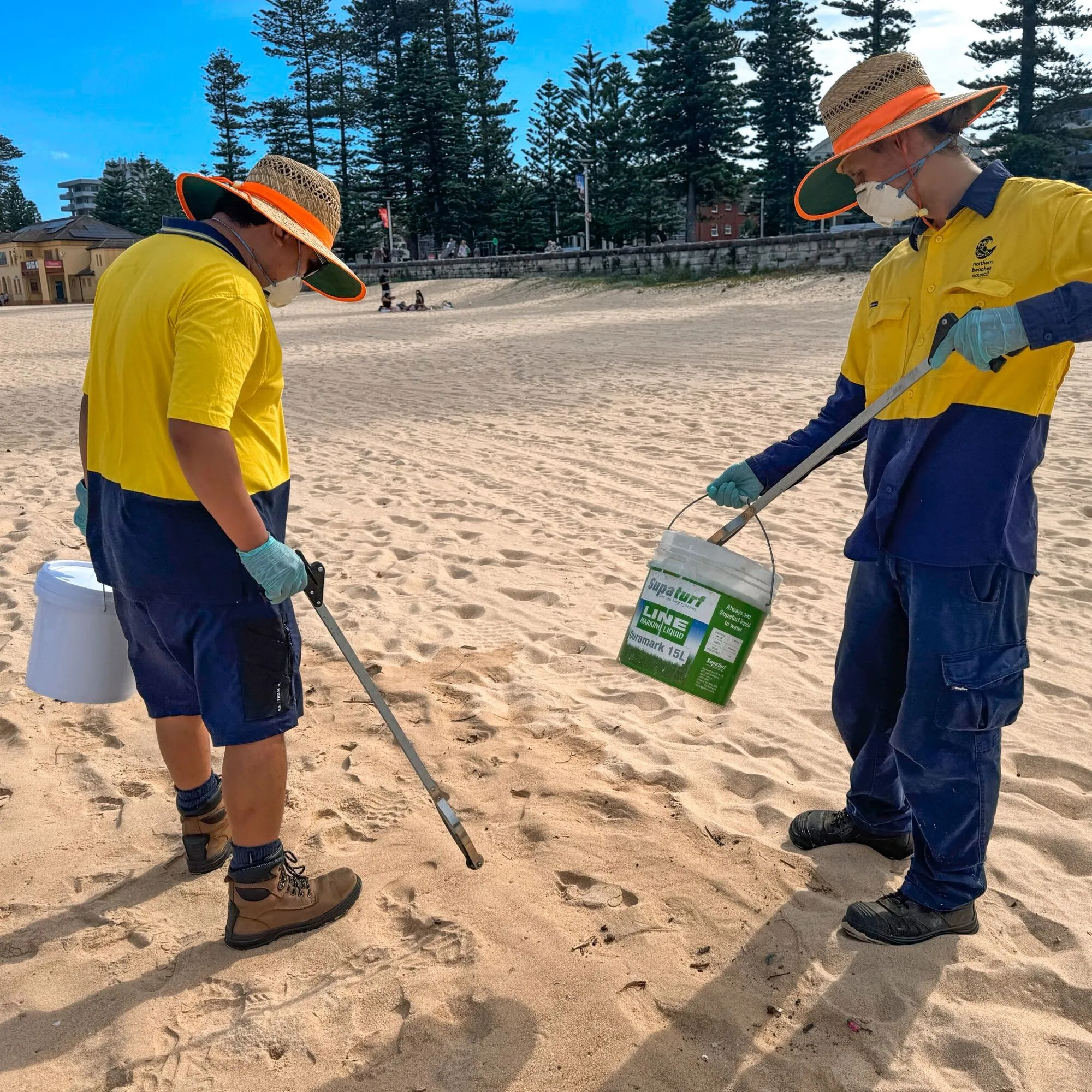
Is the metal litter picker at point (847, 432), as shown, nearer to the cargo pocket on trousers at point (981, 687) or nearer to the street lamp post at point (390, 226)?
the cargo pocket on trousers at point (981, 687)

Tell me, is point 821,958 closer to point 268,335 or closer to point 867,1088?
point 867,1088

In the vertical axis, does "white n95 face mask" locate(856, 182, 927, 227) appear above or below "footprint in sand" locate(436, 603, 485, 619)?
above

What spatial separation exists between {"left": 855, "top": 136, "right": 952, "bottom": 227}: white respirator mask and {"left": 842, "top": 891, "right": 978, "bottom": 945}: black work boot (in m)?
1.65

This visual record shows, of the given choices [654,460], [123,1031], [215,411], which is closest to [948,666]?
[215,411]

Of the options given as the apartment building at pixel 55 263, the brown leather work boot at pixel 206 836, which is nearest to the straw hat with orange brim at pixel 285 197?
the brown leather work boot at pixel 206 836

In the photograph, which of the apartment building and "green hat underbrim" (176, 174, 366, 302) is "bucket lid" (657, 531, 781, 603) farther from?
the apartment building

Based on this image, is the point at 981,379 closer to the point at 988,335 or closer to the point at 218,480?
the point at 988,335

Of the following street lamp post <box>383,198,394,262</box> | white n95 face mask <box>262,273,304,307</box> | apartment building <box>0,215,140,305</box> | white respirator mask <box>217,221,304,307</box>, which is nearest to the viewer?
white respirator mask <box>217,221,304,307</box>

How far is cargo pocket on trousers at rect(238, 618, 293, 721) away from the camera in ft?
6.86

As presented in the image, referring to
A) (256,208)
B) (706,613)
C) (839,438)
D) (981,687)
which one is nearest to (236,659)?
(256,208)

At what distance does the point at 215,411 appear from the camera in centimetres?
188

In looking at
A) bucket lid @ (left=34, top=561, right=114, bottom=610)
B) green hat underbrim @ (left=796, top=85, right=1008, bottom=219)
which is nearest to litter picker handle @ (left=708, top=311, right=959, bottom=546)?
green hat underbrim @ (left=796, top=85, right=1008, bottom=219)

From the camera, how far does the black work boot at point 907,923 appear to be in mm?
2268

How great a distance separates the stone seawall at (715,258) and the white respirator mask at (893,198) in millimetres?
18264
